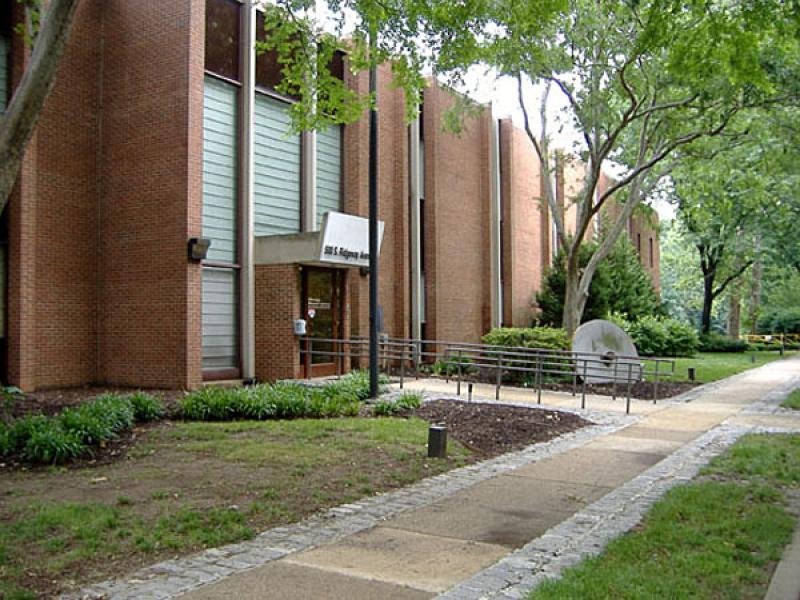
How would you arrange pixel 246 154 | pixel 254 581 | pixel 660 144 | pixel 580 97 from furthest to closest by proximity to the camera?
pixel 660 144 → pixel 580 97 → pixel 246 154 → pixel 254 581

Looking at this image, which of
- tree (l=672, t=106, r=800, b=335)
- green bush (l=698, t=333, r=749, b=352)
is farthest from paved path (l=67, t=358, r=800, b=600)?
green bush (l=698, t=333, r=749, b=352)

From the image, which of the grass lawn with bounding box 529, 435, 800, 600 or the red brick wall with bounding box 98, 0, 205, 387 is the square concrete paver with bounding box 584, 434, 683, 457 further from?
the red brick wall with bounding box 98, 0, 205, 387

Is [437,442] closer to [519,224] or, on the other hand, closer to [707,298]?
[519,224]

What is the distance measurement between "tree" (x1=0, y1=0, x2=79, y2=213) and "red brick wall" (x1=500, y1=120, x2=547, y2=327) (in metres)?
20.1

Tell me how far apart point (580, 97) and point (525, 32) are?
292 inches

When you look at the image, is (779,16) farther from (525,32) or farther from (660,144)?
(660,144)

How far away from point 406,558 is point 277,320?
37.9 ft

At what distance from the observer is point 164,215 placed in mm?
15281

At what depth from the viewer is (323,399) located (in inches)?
506

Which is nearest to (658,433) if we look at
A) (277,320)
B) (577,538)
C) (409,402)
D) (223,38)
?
(409,402)

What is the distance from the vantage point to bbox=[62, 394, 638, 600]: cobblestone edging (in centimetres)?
482

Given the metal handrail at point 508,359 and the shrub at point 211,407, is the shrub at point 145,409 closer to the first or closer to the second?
the shrub at point 211,407

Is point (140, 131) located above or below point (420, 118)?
below

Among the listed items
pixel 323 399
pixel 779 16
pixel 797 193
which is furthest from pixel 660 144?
pixel 323 399
